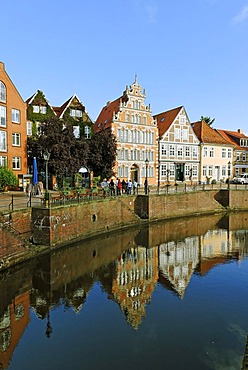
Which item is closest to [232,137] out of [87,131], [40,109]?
[87,131]

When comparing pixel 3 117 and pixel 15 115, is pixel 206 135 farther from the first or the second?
pixel 3 117

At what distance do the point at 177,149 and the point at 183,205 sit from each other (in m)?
14.0

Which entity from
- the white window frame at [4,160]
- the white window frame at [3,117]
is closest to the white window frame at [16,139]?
the white window frame at [3,117]

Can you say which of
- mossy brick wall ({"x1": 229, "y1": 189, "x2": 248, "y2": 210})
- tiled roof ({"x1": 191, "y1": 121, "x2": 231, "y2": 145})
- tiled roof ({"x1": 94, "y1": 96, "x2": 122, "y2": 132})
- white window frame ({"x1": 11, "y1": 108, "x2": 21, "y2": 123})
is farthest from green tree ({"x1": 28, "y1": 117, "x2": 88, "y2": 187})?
tiled roof ({"x1": 191, "y1": 121, "x2": 231, "y2": 145})

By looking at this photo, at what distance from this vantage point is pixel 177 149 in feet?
140

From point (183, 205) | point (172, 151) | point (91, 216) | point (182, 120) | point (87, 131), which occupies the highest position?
point (182, 120)

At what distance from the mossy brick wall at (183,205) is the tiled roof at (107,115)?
13.0 m

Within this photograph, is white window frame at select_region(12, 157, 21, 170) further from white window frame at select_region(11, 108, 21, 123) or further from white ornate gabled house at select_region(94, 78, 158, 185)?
white ornate gabled house at select_region(94, 78, 158, 185)

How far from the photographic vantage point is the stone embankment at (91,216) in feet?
48.1

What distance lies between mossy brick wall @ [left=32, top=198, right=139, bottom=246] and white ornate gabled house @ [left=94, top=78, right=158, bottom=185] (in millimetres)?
13792

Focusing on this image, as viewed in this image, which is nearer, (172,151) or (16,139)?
(16,139)

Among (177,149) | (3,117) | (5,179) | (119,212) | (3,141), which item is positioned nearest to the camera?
(119,212)

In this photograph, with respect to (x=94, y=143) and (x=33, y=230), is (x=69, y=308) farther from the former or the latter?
(x=94, y=143)

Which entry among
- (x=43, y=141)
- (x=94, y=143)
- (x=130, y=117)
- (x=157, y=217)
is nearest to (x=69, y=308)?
(x=157, y=217)
